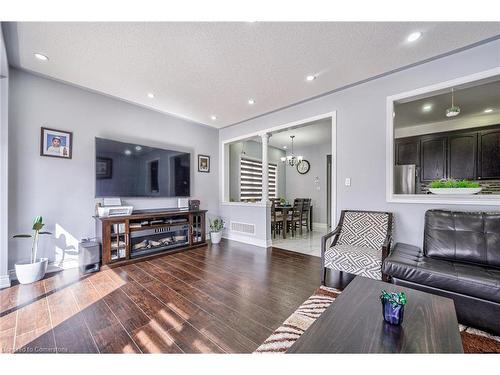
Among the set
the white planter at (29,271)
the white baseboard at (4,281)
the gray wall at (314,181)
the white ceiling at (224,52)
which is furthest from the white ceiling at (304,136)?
the white baseboard at (4,281)

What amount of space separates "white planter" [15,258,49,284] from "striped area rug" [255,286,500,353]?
2.72 metres

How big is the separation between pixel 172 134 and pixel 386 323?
13.6ft

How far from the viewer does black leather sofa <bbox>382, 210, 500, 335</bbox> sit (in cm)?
156

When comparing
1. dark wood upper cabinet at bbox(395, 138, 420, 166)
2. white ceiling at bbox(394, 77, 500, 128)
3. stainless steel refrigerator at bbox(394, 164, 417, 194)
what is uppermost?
white ceiling at bbox(394, 77, 500, 128)

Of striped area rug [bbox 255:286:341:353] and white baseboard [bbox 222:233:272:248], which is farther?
white baseboard [bbox 222:233:272:248]

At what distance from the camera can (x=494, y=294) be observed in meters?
1.50

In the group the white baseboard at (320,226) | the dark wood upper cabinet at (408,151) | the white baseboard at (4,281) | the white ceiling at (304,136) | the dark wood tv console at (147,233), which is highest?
the white ceiling at (304,136)

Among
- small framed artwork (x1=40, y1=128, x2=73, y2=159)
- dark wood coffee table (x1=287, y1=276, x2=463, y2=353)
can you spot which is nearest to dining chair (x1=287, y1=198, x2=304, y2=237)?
dark wood coffee table (x1=287, y1=276, x2=463, y2=353)

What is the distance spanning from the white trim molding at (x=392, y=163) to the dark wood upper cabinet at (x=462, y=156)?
233 cm

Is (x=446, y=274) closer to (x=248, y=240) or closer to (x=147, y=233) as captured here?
(x=248, y=240)

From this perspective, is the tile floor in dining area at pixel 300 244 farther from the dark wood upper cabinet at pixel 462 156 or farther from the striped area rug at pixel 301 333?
the dark wood upper cabinet at pixel 462 156

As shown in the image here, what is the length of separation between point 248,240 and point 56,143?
11.2 ft

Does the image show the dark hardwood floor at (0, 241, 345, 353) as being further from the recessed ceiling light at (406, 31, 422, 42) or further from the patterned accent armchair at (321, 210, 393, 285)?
the recessed ceiling light at (406, 31, 422, 42)

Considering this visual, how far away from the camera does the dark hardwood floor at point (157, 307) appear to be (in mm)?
1474
